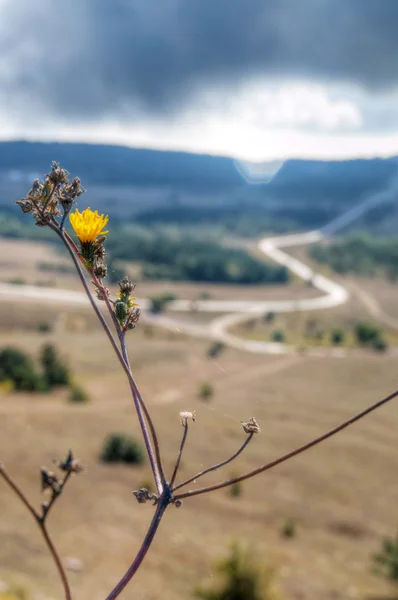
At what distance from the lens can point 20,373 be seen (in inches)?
1855

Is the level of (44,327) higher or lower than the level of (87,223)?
higher

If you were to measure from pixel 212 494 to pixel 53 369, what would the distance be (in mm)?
27510

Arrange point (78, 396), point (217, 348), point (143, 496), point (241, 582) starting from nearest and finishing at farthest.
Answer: point (143, 496) < point (241, 582) < point (78, 396) < point (217, 348)

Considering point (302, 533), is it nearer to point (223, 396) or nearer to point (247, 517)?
point (247, 517)

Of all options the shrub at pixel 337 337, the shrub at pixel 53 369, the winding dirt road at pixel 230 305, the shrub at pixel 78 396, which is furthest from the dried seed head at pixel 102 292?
the shrub at pixel 337 337

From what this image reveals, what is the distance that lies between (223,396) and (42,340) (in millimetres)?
28415

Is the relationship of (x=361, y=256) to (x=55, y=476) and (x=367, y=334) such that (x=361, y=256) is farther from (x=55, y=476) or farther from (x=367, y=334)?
(x=55, y=476)

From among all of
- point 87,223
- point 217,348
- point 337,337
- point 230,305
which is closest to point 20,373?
point 217,348

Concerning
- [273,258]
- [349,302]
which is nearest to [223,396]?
[349,302]

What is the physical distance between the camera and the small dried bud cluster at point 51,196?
161 cm

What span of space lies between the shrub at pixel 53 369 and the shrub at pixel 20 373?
69.5 inches

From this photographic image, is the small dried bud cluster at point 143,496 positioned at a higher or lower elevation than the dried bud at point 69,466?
lower

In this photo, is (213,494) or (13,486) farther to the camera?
(213,494)

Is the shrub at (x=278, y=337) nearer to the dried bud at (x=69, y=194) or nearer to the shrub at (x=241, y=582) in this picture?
the shrub at (x=241, y=582)
